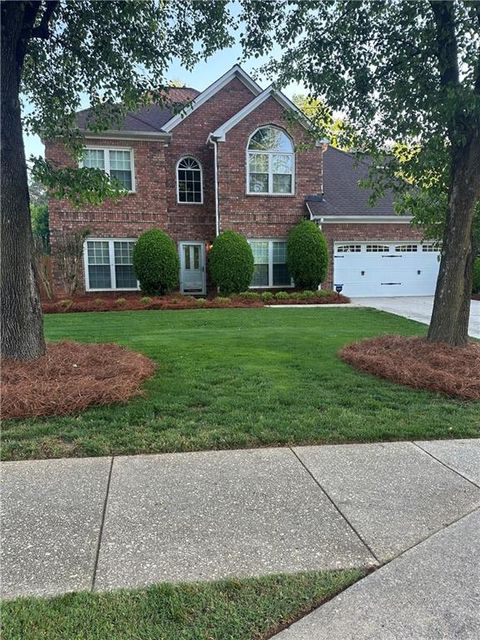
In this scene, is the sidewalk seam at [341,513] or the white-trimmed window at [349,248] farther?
the white-trimmed window at [349,248]

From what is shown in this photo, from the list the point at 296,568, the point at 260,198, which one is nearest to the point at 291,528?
the point at 296,568

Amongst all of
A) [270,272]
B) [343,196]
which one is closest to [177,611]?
[270,272]

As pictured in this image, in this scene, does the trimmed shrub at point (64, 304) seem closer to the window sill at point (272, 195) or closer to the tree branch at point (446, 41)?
the window sill at point (272, 195)

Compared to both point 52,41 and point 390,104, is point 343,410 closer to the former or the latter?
point 390,104

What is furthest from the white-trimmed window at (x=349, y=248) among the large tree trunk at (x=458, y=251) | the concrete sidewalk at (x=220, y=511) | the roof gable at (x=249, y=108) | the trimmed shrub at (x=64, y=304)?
the concrete sidewalk at (x=220, y=511)

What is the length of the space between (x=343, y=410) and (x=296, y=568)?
2.58 metres

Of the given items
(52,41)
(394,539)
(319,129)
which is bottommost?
(394,539)

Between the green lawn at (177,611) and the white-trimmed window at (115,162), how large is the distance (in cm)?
1516

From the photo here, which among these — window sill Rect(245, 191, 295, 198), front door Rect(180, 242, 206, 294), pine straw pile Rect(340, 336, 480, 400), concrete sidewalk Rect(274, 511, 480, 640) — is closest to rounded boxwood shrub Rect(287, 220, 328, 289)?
window sill Rect(245, 191, 295, 198)

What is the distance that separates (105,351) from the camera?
6477 mm

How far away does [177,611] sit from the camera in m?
2.00

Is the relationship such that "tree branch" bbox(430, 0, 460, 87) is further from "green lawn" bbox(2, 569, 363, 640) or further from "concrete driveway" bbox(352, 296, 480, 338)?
"green lawn" bbox(2, 569, 363, 640)

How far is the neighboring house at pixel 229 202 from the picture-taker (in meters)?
15.8

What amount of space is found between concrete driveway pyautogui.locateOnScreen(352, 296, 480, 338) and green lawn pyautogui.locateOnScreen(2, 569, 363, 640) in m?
8.32
